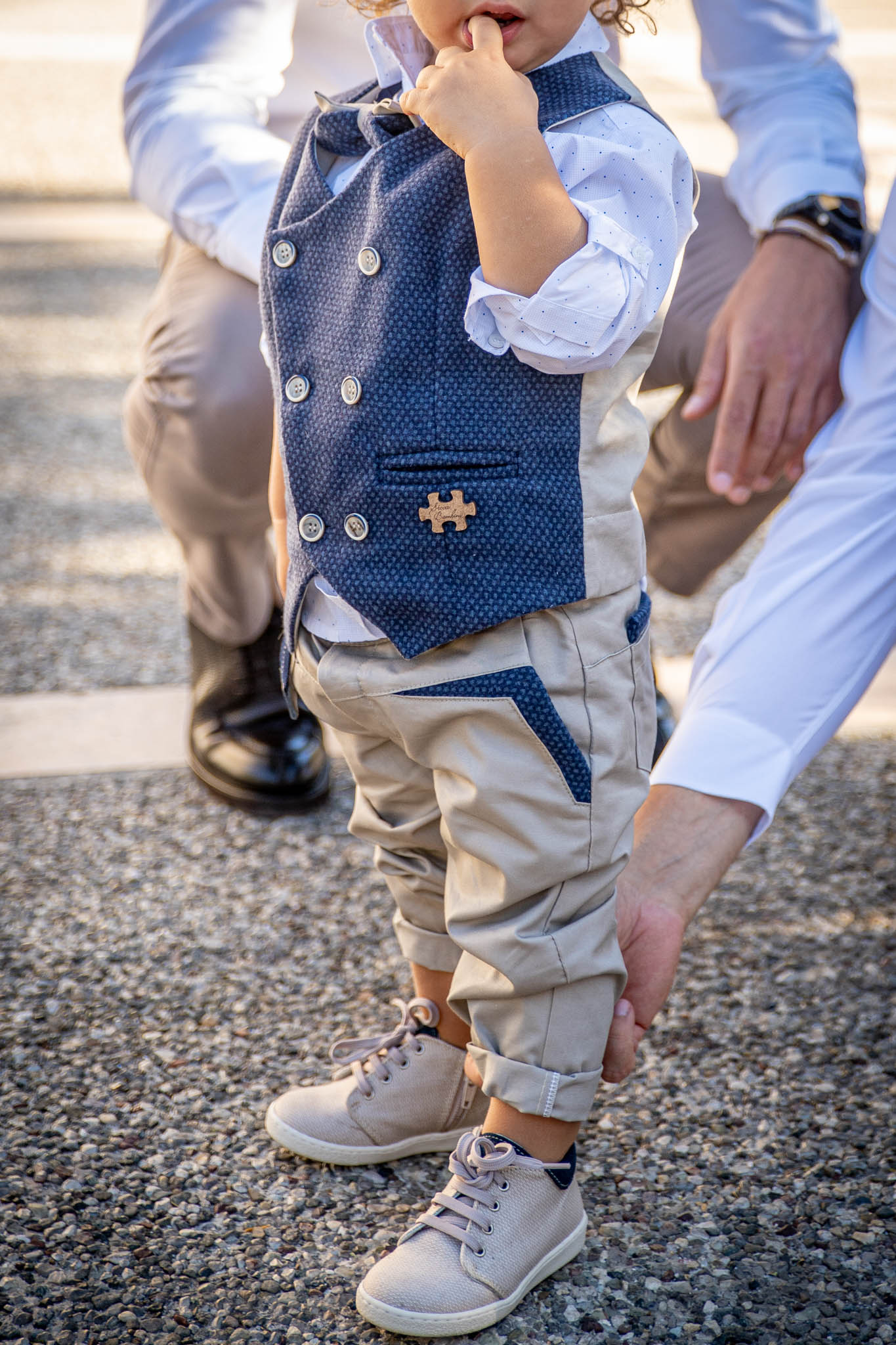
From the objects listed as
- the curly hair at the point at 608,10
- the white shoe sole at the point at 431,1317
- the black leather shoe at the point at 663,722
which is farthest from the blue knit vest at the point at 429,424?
the black leather shoe at the point at 663,722

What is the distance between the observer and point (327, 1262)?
1.11 meters

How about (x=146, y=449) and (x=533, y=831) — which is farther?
(x=146, y=449)

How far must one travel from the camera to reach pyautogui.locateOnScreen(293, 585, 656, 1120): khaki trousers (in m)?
1.02

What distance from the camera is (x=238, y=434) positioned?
1.68 meters

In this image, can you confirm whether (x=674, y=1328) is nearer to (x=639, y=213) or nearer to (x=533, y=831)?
(x=533, y=831)

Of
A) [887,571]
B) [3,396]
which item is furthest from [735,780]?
[3,396]

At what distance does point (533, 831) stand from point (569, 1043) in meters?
0.21

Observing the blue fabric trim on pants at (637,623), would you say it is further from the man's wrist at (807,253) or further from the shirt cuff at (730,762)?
the man's wrist at (807,253)

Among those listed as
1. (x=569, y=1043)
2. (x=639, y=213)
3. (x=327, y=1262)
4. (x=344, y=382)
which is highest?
(x=639, y=213)

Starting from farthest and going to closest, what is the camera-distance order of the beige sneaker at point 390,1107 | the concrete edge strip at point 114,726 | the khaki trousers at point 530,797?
1. the concrete edge strip at point 114,726
2. the beige sneaker at point 390,1107
3. the khaki trousers at point 530,797

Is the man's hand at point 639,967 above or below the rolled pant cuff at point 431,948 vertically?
above

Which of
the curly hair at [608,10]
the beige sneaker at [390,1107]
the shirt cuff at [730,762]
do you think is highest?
the curly hair at [608,10]

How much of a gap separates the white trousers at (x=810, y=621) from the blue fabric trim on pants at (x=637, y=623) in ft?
1.02

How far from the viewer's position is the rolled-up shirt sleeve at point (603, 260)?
0.91 metres
